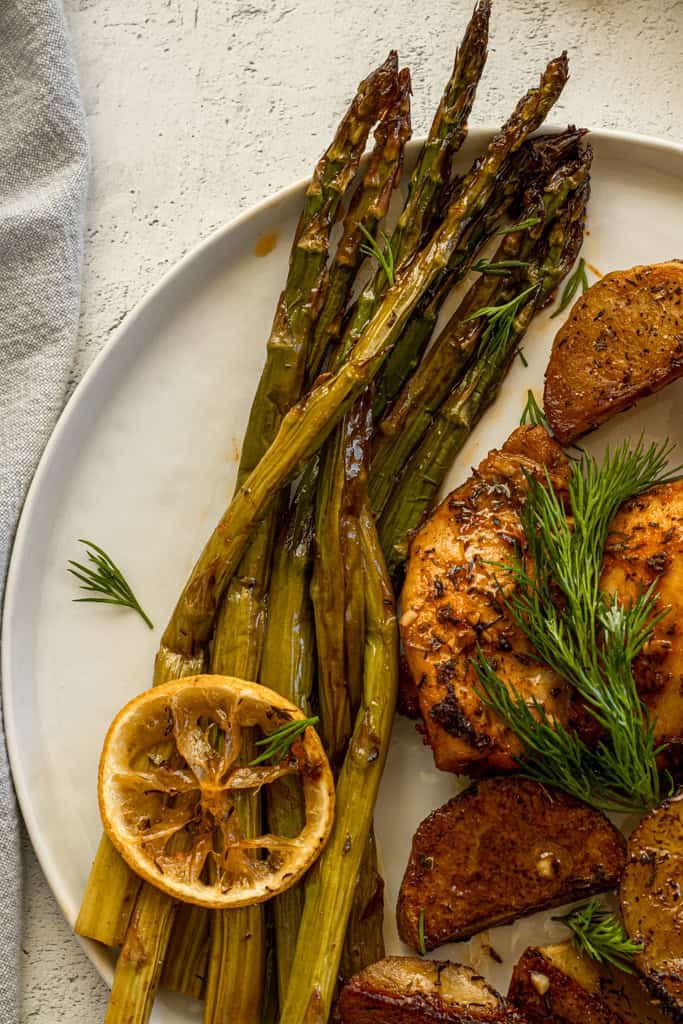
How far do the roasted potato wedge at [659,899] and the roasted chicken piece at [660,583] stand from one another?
21 centimetres

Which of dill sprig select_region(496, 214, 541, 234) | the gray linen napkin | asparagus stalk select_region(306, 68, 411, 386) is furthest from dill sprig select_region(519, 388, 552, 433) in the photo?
the gray linen napkin

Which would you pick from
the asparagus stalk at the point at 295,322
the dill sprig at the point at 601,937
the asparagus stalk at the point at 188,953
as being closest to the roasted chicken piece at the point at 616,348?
the asparagus stalk at the point at 295,322

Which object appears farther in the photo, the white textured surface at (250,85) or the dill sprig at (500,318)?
the white textured surface at (250,85)

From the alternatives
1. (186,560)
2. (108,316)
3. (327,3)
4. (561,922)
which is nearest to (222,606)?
(186,560)

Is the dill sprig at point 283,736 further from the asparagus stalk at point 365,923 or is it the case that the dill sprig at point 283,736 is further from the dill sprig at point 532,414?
the dill sprig at point 532,414

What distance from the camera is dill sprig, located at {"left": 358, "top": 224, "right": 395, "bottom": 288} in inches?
116

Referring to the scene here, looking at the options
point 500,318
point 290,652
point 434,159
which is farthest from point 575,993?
point 434,159

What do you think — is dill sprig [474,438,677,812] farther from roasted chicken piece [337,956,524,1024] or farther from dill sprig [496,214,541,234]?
dill sprig [496,214,541,234]

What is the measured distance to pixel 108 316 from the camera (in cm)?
329

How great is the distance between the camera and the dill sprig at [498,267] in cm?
304

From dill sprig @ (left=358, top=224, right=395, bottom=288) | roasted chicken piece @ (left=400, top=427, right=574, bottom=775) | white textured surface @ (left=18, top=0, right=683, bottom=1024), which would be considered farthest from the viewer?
white textured surface @ (left=18, top=0, right=683, bottom=1024)

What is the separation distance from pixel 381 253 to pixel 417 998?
6.99 feet

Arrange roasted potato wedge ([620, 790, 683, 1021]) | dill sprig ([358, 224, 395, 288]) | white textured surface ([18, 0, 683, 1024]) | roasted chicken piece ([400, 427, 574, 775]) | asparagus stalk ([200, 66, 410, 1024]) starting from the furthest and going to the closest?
1. white textured surface ([18, 0, 683, 1024])
2. dill sprig ([358, 224, 395, 288])
3. asparagus stalk ([200, 66, 410, 1024])
4. roasted chicken piece ([400, 427, 574, 775])
5. roasted potato wedge ([620, 790, 683, 1021])

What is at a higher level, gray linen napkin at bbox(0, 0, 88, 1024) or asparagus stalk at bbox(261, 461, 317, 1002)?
gray linen napkin at bbox(0, 0, 88, 1024)
